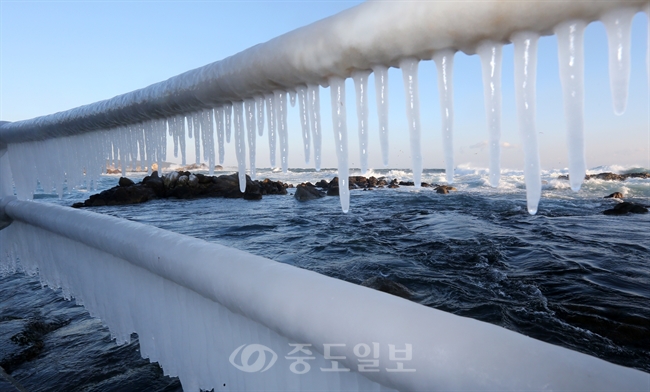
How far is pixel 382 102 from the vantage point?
3.13 feet

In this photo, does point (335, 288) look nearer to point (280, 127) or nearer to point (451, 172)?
point (451, 172)

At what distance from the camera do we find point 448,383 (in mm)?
721

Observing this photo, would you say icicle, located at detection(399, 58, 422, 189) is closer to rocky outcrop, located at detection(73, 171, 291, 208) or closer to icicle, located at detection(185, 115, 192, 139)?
icicle, located at detection(185, 115, 192, 139)

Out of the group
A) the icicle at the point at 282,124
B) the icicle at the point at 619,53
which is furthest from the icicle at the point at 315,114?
the icicle at the point at 619,53

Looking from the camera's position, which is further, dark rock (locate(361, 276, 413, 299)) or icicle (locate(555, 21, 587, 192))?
dark rock (locate(361, 276, 413, 299))

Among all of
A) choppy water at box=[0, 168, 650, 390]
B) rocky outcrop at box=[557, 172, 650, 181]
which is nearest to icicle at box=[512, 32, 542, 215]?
choppy water at box=[0, 168, 650, 390]

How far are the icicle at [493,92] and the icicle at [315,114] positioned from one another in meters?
0.48

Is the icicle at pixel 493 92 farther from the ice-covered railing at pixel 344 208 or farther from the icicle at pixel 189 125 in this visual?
the icicle at pixel 189 125

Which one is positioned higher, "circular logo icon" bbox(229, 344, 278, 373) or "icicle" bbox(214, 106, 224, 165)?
"icicle" bbox(214, 106, 224, 165)

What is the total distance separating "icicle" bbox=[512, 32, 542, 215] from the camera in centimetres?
67

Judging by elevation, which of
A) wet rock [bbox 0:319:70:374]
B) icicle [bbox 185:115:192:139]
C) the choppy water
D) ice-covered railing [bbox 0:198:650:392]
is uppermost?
icicle [bbox 185:115:192:139]

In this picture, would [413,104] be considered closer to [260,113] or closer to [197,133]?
[260,113]

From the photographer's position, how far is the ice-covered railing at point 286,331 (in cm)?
69

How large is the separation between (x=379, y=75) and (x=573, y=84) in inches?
16.4
